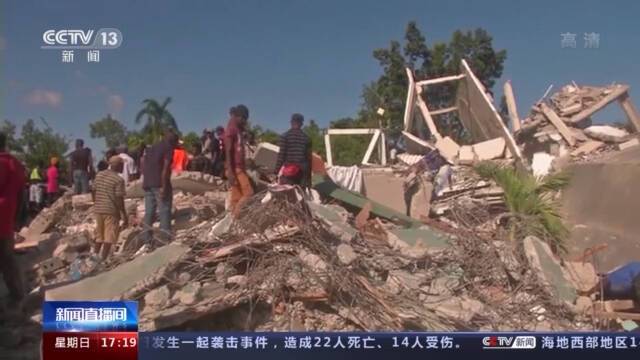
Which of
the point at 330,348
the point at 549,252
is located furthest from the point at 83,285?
the point at 549,252

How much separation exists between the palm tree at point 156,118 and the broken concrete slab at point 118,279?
20.2 inches

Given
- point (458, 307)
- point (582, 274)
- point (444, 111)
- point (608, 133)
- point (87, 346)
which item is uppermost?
point (444, 111)

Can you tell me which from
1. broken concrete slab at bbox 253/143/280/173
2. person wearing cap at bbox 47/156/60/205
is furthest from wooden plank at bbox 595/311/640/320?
person wearing cap at bbox 47/156/60/205

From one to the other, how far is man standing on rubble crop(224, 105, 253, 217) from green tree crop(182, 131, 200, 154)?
0.39 ft

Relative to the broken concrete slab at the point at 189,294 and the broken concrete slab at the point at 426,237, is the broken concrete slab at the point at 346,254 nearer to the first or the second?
the broken concrete slab at the point at 426,237

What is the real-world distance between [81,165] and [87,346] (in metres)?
0.73

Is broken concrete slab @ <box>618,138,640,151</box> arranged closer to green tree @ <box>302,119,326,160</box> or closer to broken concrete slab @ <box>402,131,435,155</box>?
broken concrete slab @ <box>402,131,435,155</box>

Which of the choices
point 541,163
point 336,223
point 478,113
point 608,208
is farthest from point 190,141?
point 608,208

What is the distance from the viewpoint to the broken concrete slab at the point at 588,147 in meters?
2.76

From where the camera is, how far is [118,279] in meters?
2.58

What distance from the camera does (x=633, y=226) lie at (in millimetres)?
2590

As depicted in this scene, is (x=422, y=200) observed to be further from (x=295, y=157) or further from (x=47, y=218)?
(x=47, y=218)

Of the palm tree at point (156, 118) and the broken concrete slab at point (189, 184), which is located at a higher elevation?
the palm tree at point (156, 118)

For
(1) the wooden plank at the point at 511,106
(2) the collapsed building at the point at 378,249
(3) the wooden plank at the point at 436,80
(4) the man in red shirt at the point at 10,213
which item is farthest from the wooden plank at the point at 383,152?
(4) the man in red shirt at the point at 10,213
